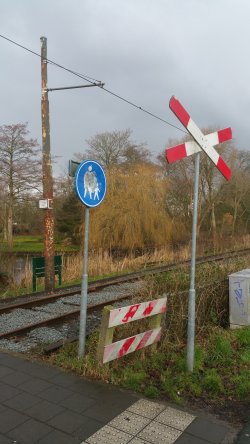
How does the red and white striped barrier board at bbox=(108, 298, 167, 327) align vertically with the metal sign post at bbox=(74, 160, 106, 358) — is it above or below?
below

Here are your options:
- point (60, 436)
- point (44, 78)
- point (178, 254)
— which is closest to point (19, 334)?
point (60, 436)

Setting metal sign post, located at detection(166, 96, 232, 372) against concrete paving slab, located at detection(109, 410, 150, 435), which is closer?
concrete paving slab, located at detection(109, 410, 150, 435)

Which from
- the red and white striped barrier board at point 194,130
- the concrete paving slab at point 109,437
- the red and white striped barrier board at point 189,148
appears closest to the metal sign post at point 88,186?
the red and white striped barrier board at point 189,148

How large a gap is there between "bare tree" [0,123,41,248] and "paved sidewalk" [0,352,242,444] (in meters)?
32.9

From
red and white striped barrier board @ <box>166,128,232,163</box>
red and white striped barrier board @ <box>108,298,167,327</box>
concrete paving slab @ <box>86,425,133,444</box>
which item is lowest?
concrete paving slab @ <box>86,425,133,444</box>

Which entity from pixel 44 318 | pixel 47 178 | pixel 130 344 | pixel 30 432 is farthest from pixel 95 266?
pixel 30 432

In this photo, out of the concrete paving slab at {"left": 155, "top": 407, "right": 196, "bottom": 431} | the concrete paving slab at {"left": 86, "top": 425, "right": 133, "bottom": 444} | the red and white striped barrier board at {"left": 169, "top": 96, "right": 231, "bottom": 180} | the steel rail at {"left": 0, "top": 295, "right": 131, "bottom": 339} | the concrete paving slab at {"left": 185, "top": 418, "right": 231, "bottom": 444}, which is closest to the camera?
the concrete paving slab at {"left": 86, "top": 425, "right": 133, "bottom": 444}

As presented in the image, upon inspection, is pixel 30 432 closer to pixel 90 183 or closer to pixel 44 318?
pixel 90 183

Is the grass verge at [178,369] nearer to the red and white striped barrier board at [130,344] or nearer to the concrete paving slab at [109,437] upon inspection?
the red and white striped barrier board at [130,344]

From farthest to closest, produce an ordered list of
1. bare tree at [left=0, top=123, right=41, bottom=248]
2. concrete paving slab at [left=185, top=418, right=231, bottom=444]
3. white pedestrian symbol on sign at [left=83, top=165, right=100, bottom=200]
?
bare tree at [left=0, top=123, right=41, bottom=248]
white pedestrian symbol on sign at [left=83, top=165, right=100, bottom=200]
concrete paving slab at [left=185, top=418, right=231, bottom=444]

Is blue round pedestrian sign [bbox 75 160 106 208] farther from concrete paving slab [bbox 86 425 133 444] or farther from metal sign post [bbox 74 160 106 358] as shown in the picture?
concrete paving slab [bbox 86 425 133 444]

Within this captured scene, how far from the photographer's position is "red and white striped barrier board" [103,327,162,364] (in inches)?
183

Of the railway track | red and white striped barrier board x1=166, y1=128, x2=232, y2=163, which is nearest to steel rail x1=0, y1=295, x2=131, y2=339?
the railway track

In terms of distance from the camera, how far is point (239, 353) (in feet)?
18.1
